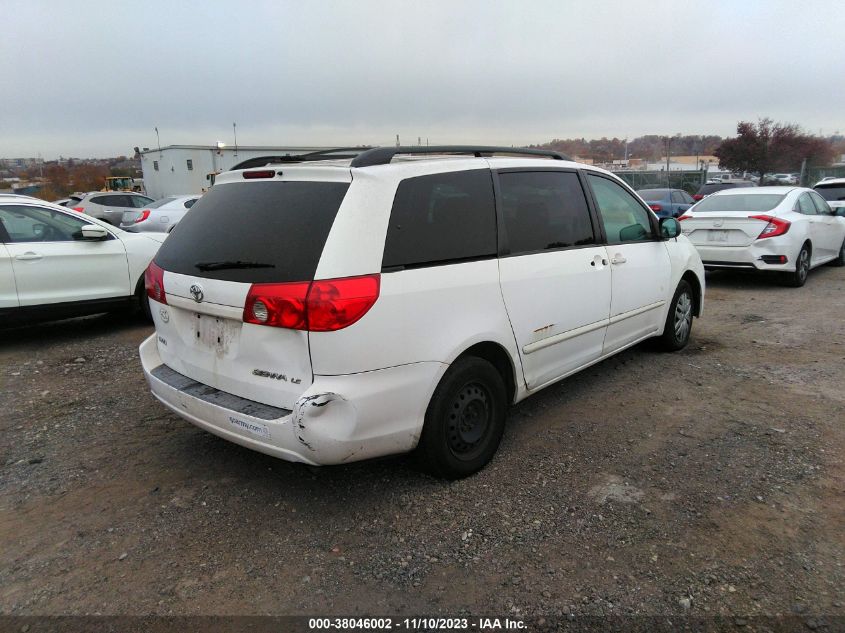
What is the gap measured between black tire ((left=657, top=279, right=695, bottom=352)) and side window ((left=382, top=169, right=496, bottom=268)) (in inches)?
107

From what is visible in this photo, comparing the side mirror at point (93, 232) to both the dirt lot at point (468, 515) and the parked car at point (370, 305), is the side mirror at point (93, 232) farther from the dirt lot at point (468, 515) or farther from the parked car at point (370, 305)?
the parked car at point (370, 305)

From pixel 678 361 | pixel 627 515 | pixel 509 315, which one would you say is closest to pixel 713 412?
pixel 678 361

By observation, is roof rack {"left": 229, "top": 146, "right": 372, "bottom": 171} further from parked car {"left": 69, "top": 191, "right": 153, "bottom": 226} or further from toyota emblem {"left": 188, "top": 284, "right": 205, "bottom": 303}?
parked car {"left": 69, "top": 191, "right": 153, "bottom": 226}

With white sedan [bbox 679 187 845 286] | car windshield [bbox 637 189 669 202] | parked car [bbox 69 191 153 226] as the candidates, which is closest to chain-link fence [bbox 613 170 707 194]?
car windshield [bbox 637 189 669 202]

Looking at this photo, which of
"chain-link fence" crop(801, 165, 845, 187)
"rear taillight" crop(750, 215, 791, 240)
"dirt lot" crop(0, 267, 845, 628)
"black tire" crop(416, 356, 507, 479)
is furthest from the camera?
"chain-link fence" crop(801, 165, 845, 187)

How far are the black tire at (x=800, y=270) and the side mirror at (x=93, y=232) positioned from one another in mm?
9439

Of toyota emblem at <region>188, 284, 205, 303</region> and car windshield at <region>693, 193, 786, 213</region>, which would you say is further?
car windshield at <region>693, 193, 786, 213</region>

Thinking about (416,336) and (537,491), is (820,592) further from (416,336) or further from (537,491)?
(416,336)

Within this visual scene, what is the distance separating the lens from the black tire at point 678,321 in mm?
5430

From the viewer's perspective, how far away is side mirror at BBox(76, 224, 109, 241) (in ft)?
21.5

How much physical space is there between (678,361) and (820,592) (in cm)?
316

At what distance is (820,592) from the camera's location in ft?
8.04

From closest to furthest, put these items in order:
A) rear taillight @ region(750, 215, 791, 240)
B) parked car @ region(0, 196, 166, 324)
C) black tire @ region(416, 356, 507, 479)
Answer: black tire @ region(416, 356, 507, 479) → parked car @ region(0, 196, 166, 324) → rear taillight @ region(750, 215, 791, 240)

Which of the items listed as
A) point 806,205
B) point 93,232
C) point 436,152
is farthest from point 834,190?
point 93,232
